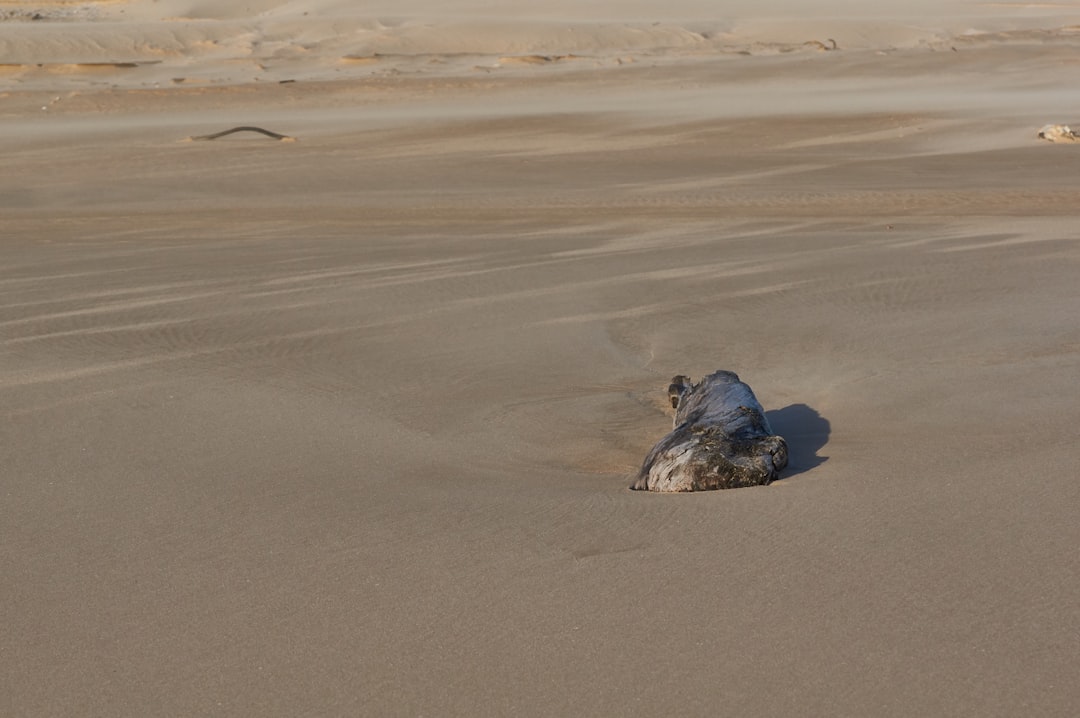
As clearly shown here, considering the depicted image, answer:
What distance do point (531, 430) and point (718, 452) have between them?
1018 mm

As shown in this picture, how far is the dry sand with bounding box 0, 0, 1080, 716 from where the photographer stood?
120 inches

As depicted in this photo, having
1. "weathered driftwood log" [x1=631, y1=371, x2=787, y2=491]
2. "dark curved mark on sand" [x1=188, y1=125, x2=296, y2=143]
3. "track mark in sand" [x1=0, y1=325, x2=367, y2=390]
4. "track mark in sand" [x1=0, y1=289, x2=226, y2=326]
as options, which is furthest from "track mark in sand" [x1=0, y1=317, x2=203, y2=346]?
"dark curved mark on sand" [x1=188, y1=125, x2=296, y2=143]

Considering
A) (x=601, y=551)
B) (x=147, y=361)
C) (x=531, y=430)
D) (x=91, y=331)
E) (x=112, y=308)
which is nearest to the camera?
(x=601, y=551)

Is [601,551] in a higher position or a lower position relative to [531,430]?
higher

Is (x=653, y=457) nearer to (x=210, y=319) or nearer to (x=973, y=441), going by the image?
(x=973, y=441)

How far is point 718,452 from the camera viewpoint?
13.8 feet

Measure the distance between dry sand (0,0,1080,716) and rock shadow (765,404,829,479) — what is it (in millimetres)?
21

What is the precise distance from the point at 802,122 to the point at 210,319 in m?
10.7

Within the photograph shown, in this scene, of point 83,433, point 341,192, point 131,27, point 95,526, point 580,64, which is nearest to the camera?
point 95,526

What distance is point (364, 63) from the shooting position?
88.0 feet

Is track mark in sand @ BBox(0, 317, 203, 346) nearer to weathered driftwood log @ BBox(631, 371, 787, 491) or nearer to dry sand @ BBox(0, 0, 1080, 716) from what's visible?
dry sand @ BBox(0, 0, 1080, 716)

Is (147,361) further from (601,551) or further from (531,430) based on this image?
(601,551)

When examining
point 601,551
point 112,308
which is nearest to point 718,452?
point 601,551

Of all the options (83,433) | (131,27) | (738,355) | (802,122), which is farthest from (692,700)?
(131,27)
